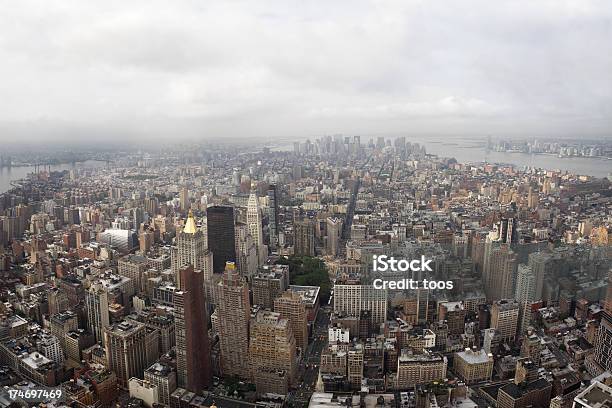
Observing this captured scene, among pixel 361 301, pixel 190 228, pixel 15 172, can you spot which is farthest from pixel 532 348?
pixel 15 172

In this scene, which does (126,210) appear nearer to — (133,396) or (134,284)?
(134,284)

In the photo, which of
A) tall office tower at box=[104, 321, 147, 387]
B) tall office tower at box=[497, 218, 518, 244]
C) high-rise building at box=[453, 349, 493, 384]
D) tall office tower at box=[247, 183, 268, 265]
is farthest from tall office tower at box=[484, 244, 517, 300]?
tall office tower at box=[104, 321, 147, 387]

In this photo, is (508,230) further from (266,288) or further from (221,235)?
(221,235)

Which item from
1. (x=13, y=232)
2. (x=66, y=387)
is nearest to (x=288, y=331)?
(x=66, y=387)

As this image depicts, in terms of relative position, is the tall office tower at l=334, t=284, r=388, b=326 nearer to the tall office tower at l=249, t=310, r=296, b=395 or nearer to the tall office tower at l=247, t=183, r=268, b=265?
the tall office tower at l=249, t=310, r=296, b=395

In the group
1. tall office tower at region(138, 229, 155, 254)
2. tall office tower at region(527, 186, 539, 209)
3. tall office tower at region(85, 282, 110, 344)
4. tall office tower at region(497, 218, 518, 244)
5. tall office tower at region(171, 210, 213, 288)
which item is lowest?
tall office tower at region(85, 282, 110, 344)

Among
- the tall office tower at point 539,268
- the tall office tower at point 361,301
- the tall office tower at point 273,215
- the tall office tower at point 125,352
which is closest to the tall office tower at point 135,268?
the tall office tower at point 125,352
